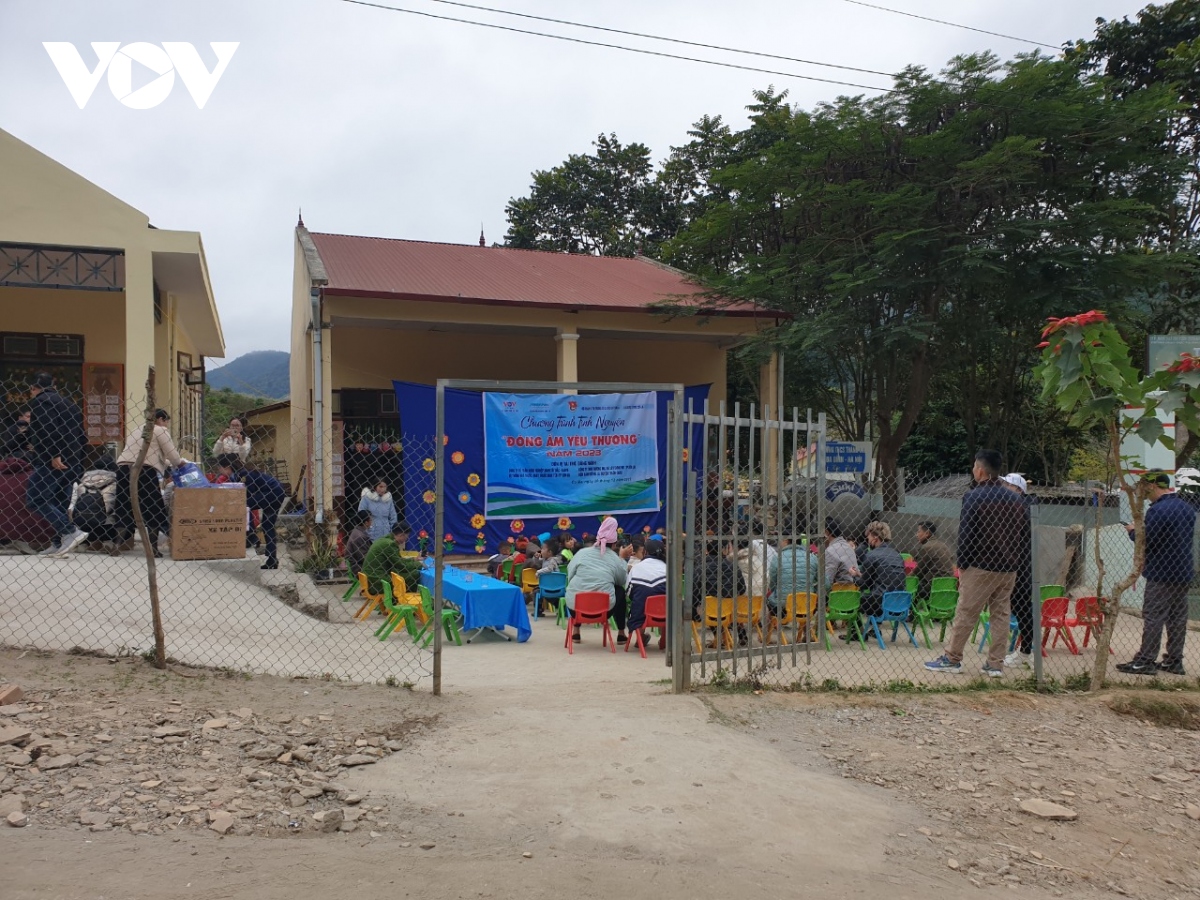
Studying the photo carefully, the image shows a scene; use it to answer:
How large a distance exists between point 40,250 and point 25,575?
481cm

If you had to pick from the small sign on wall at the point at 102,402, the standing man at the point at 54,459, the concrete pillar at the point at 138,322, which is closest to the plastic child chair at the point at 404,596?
the standing man at the point at 54,459

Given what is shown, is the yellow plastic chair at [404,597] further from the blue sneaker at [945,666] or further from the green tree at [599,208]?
the green tree at [599,208]

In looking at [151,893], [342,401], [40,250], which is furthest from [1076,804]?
[342,401]

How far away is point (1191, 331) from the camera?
1808 cm

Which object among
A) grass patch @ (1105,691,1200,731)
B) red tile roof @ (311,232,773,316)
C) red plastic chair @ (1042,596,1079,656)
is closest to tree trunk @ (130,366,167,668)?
grass patch @ (1105,691,1200,731)

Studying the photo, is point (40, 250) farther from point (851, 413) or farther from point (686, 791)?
point (851, 413)

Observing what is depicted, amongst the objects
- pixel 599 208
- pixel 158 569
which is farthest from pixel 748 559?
pixel 599 208

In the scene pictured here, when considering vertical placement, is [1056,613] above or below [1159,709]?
above

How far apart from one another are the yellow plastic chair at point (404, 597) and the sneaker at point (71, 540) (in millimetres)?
2872

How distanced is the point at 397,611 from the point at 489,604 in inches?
34.2

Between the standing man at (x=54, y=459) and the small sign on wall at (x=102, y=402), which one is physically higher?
the small sign on wall at (x=102, y=402)

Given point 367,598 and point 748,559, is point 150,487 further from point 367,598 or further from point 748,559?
point 748,559

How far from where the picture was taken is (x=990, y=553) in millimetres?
6828

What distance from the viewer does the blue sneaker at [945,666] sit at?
714 cm
